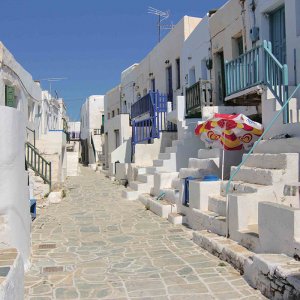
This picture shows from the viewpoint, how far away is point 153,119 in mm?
17000

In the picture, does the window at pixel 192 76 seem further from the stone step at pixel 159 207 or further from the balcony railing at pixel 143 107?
the stone step at pixel 159 207

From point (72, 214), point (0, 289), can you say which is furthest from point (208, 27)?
point (0, 289)

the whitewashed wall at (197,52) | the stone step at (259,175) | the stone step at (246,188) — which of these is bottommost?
the stone step at (246,188)

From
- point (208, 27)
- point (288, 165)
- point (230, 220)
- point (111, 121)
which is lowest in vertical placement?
point (230, 220)

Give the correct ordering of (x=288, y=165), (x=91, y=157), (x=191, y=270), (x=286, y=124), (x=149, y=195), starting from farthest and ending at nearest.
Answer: (x=91, y=157) < (x=149, y=195) < (x=286, y=124) < (x=288, y=165) < (x=191, y=270)

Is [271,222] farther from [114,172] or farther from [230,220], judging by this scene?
[114,172]

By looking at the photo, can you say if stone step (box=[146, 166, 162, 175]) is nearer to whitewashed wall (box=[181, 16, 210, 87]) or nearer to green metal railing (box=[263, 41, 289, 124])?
whitewashed wall (box=[181, 16, 210, 87])

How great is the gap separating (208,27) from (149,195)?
6.42 metres

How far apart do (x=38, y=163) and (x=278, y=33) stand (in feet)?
31.0

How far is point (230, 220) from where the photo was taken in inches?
252

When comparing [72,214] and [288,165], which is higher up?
[288,165]

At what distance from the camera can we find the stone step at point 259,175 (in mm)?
6770

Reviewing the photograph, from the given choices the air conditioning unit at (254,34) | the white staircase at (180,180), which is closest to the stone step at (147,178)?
the white staircase at (180,180)

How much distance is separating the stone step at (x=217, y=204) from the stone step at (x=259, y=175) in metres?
0.59
